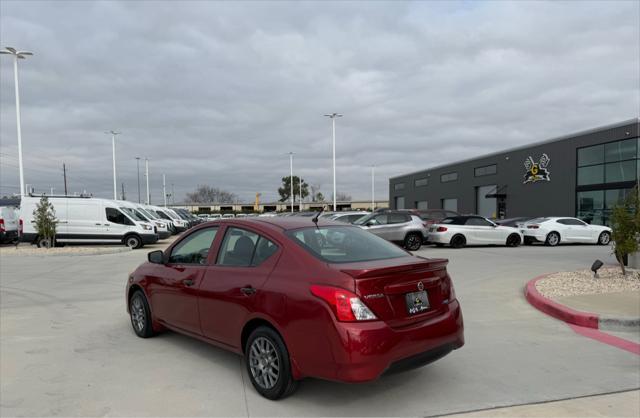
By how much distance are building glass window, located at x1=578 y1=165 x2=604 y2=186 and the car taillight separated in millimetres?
32104

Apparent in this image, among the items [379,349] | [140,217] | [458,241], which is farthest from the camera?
[140,217]

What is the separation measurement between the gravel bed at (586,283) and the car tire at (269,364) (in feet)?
19.0

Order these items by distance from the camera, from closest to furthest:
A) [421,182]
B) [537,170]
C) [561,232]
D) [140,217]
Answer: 1. [561,232]
2. [140,217]
3. [537,170]
4. [421,182]

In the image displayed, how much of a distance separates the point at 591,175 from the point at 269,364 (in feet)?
109

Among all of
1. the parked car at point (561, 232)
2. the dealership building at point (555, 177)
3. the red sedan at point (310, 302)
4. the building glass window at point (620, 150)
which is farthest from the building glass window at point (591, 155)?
the red sedan at point (310, 302)

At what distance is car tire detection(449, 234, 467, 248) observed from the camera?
18.9 m

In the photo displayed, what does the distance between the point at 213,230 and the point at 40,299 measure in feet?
18.1

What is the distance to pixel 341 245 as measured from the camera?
4449 mm

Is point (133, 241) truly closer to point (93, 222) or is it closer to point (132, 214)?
point (132, 214)

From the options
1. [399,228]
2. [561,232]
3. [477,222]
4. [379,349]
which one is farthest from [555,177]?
[379,349]

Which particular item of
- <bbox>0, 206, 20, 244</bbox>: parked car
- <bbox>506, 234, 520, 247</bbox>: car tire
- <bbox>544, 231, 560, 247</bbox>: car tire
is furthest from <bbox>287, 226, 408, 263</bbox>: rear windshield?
<bbox>0, 206, 20, 244</bbox>: parked car

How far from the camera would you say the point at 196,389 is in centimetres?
427

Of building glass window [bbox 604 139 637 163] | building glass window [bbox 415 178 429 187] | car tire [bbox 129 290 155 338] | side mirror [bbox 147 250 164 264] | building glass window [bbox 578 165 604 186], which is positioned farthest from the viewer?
building glass window [bbox 415 178 429 187]

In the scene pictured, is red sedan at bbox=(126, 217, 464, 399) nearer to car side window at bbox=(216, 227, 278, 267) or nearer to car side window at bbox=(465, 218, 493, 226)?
car side window at bbox=(216, 227, 278, 267)
